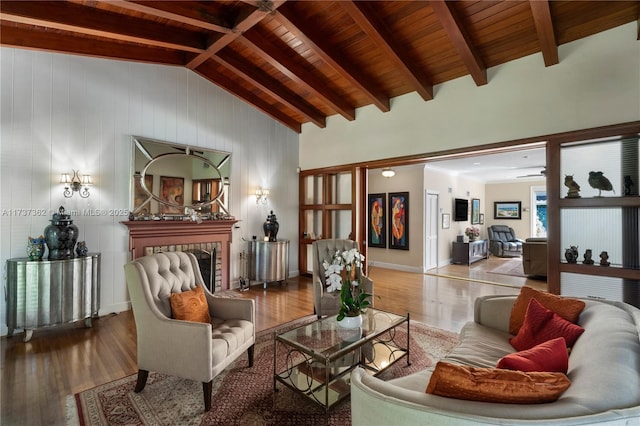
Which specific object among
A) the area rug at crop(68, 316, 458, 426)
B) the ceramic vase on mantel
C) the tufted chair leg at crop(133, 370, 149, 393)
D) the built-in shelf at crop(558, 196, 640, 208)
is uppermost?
the built-in shelf at crop(558, 196, 640, 208)

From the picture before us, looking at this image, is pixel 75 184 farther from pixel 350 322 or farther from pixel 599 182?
pixel 599 182

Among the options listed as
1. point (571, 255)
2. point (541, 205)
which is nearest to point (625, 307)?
point (571, 255)

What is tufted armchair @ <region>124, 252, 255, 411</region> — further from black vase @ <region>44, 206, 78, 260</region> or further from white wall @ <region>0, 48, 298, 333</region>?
white wall @ <region>0, 48, 298, 333</region>

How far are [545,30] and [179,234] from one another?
17.2ft

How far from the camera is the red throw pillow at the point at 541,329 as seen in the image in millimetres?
1855

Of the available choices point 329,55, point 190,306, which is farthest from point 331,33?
point 190,306

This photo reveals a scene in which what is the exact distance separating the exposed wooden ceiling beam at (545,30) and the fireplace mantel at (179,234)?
15.7ft

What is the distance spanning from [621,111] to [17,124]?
21.5 ft

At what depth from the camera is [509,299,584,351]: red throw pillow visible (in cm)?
186

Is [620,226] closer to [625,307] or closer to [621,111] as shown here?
[621,111]

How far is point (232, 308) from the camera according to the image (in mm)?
2676

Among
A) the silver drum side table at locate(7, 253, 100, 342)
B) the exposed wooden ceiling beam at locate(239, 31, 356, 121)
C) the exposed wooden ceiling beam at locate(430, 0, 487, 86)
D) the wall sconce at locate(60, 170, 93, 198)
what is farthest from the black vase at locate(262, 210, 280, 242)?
the exposed wooden ceiling beam at locate(430, 0, 487, 86)

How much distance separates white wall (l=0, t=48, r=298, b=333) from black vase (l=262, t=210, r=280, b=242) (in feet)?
1.04

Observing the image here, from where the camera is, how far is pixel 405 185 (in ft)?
24.7
